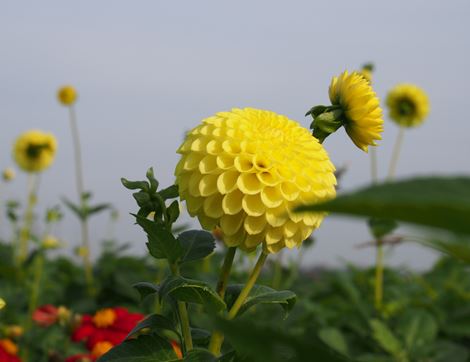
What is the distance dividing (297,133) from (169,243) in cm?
22

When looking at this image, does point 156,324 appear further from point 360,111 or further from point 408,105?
point 408,105

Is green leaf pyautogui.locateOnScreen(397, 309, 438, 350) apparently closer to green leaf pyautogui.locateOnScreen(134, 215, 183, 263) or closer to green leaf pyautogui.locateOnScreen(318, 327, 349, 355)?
green leaf pyautogui.locateOnScreen(318, 327, 349, 355)

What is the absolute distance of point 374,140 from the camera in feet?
2.89

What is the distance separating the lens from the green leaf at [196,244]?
80cm

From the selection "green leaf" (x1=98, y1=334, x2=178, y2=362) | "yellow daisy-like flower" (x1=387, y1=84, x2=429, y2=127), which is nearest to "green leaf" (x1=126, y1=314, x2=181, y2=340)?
"green leaf" (x1=98, y1=334, x2=178, y2=362)

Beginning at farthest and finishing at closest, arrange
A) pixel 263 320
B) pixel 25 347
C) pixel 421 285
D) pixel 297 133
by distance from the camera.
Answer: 1. pixel 421 285
2. pixel 263 320
3. pixel 25 347
4. pixel 297 133

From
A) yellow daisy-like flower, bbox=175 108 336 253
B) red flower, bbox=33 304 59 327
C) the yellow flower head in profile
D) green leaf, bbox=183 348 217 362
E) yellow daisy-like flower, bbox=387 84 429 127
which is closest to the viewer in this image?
green leaf, bbox=183 348 217 362

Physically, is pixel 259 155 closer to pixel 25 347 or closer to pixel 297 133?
pixel 297 133

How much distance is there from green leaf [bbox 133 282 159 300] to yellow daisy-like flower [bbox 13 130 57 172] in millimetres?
3097

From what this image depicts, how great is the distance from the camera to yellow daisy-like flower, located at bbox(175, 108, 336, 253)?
0.78 m

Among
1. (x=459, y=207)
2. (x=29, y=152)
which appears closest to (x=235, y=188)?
(x=459, y=207)

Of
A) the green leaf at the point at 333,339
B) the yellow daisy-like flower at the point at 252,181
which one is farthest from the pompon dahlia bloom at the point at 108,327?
the yellow daisy-like flower at the point at 252,181

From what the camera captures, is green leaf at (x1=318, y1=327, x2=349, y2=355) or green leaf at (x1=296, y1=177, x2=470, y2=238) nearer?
green leaf at (x1=296, y1=177, x2=470, y2=238)

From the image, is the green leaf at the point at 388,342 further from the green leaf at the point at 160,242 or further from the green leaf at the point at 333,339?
the green leaf at the point at 160,242
